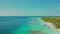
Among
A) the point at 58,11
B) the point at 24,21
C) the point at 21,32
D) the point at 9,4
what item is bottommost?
the point at 21,32

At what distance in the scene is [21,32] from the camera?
2.00m

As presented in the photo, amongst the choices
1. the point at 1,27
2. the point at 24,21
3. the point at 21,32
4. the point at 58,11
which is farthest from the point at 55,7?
the point at 1,27

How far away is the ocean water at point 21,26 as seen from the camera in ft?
6.51

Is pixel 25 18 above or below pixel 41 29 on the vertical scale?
above

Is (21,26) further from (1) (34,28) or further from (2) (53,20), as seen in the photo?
(2) (53,20)

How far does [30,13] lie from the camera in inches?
80.0

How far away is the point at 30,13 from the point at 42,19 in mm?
210

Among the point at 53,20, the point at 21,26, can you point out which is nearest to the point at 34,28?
the point at 21,26

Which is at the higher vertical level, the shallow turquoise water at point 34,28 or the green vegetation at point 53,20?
the green vegetation at point 53,20

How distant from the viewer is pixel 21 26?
6.48ft

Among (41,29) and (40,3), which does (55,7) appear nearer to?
(40,3)

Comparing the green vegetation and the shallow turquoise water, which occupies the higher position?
the green vegetation

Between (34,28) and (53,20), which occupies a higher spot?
(53,20)

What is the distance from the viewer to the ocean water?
6.51 ft
